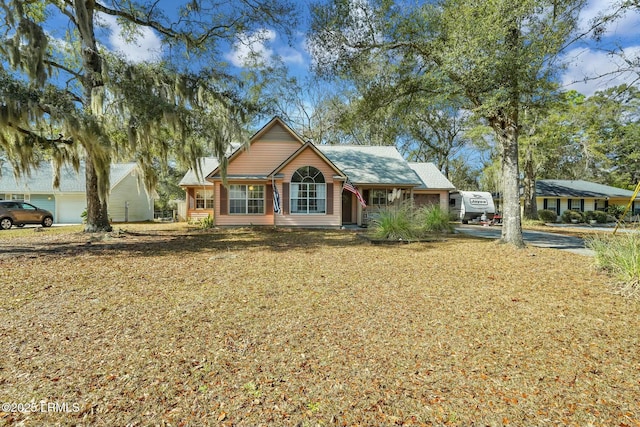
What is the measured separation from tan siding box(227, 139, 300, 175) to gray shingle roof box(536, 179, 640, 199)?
25.0 meters

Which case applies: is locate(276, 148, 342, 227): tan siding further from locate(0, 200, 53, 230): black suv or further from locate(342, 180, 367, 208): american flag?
locate(0, 200, 53, 230): black suv

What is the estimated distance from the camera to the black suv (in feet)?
54.5

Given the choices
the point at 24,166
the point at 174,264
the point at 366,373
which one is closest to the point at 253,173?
the point at 24,166

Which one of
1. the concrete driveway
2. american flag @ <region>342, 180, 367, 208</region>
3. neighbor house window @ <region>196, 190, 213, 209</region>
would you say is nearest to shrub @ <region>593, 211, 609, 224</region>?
the concrete driveway

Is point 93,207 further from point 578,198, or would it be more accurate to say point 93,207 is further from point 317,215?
point 578,198

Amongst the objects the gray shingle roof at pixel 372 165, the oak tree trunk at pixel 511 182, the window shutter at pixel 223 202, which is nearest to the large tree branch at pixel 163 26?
the window shutter at pixel 223 202

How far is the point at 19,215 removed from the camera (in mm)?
17188

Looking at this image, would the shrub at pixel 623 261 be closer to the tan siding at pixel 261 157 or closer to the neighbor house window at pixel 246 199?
the tan siding at pixel 261 157

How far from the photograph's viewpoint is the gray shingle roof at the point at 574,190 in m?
28.3

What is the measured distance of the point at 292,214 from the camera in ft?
53.0

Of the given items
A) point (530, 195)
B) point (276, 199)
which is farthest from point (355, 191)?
point (530, 195)

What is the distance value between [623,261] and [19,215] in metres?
25.5

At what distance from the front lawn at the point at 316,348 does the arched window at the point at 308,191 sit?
10025mm

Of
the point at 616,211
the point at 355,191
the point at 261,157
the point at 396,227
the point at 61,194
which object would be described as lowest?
the point at 396,227
